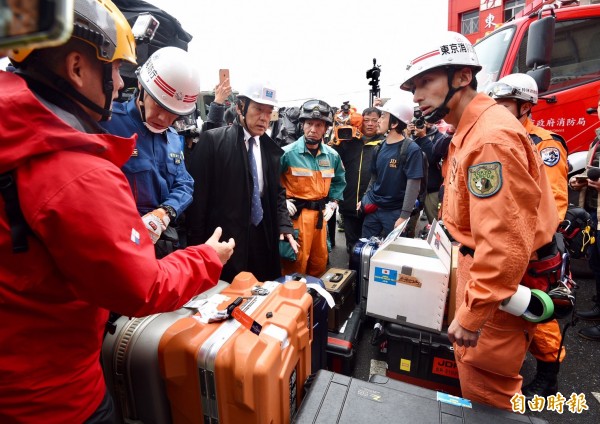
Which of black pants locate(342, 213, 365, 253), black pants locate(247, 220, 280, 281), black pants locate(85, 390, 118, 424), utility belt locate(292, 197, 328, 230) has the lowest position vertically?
black pants locate(342, 213, 365, 253)

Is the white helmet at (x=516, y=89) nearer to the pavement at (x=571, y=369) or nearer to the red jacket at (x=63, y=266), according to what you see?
the pavement at (x=571, y=369)

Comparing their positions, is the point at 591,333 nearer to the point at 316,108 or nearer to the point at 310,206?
the point at 310,206

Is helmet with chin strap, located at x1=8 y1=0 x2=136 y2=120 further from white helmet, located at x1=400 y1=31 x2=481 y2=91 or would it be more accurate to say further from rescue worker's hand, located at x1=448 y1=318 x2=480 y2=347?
rescue worker's hand, located at x1=448 y1=318 x2=480 y2=347

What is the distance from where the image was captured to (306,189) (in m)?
3.31

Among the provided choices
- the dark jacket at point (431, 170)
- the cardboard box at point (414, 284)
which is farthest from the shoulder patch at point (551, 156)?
the dark jacket at point (431, 170)

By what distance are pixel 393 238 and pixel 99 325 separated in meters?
1.83

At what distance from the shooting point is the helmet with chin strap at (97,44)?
848mm

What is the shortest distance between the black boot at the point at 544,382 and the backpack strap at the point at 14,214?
→ 2.80 m

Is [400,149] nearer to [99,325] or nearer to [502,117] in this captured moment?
[502,117]

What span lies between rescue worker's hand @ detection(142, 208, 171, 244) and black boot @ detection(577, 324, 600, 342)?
3.54m

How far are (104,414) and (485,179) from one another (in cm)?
155

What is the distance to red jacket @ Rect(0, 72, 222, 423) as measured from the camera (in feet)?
2.37

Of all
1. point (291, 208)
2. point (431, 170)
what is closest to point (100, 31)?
point (291, 208)

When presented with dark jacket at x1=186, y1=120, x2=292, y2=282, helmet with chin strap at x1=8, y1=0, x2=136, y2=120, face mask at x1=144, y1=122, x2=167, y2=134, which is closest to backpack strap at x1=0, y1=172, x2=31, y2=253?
helmet with chin strap at x1=8, y1=0, x2=136, y2=120
